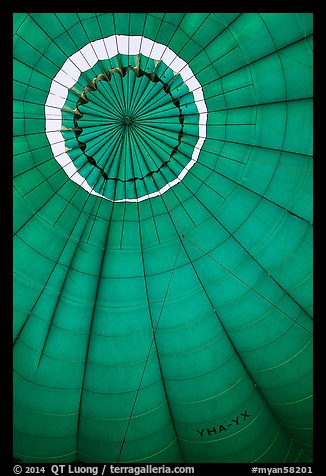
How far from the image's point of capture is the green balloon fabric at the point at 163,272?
7660 millimetres

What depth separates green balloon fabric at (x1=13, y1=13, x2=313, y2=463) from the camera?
25.1 feet

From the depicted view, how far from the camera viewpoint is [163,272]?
8172 mm

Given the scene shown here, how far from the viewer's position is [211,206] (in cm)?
812

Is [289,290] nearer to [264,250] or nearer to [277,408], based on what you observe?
[264,250]

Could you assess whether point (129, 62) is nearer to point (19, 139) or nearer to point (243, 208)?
point (19, 139)

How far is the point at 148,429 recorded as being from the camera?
830cm
